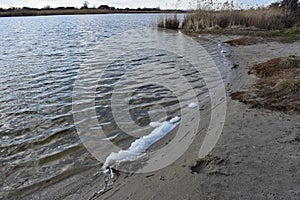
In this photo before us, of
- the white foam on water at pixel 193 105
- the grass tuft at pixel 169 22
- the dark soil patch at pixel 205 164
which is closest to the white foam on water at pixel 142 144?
the white foam on water at pixel 193 105

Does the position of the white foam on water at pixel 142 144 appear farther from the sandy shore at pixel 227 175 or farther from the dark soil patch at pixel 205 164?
the dark soil patch at pixel 205 164

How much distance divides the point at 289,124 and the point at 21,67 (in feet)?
25.2

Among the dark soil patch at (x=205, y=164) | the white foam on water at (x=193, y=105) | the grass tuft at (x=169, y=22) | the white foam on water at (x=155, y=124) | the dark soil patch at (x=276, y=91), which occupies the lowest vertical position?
the white foam on water at (x=155, y=124)

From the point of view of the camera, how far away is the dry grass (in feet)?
59.2

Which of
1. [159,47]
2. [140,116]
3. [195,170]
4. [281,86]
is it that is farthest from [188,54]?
[195,170]

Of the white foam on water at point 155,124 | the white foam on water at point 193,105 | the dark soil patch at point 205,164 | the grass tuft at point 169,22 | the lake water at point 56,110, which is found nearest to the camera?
the dark soil patch at point 205,164

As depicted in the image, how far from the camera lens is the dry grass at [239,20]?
59.2ft

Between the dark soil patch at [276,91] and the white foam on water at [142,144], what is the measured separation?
1464 millimetres

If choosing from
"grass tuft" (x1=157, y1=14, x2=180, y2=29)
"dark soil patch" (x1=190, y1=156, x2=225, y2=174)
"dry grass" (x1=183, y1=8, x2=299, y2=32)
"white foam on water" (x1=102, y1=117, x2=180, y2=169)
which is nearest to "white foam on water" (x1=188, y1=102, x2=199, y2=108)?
"white foam on water" (x1=102, y1=117, x2=180, y2=169)

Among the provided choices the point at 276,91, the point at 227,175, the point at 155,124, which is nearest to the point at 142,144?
the point at 155,124

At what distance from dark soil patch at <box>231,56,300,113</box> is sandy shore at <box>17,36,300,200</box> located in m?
0.69

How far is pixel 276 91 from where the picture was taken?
472 centimetres

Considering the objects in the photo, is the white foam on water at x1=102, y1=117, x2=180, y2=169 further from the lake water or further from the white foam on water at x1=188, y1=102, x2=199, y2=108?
the white foam on water at x1=188, y1=102, x2=199, y2=108

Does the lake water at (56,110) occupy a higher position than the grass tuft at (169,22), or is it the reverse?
the grass tuft at (169,22)
